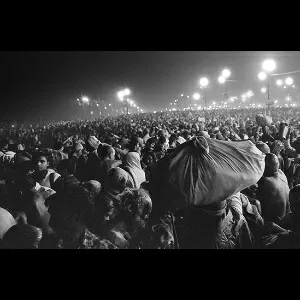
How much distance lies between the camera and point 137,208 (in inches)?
130

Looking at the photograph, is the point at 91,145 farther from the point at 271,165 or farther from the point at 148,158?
the point at 271,165

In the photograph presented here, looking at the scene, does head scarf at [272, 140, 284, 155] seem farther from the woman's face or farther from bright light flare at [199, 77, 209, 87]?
bright light flare at [199, 77, 209, 87]

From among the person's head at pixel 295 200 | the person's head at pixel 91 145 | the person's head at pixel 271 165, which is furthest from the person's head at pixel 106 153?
the person's head at pixel 295 200

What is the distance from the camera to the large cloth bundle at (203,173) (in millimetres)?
3098

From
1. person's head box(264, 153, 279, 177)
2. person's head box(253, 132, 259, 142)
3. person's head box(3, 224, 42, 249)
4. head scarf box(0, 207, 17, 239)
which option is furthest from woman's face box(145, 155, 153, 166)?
person's head box(253, 132, 259, 142)

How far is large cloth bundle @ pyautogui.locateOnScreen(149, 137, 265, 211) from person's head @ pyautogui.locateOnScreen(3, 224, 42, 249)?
50.1 inches

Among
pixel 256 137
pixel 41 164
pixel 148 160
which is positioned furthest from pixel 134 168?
pixel 256 137

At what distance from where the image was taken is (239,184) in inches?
124

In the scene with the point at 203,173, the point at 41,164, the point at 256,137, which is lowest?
the point at 256,137

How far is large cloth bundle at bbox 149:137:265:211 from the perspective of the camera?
310 cm

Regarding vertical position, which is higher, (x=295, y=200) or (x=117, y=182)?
(x=117, y=182)

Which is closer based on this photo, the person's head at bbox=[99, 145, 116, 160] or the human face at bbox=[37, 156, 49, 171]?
the human face at bbox=[37, 156, 49, 171]

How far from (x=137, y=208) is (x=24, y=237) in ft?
3.73

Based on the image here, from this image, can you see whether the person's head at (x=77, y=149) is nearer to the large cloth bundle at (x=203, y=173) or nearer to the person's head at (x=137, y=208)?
the person's head at (x=137, y=208)
